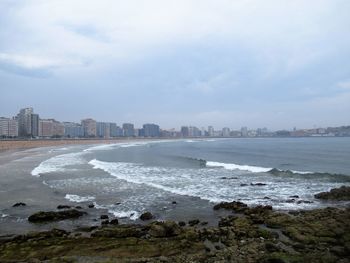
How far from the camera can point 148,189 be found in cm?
2286

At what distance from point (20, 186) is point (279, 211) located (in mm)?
17612

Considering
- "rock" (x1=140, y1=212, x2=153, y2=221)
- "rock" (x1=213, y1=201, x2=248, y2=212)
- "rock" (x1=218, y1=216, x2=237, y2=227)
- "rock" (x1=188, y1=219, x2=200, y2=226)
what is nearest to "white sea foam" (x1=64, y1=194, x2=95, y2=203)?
"rock" (x1=140, y1=212, x2=153, y2=221)

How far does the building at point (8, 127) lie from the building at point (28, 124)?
424 centimetres

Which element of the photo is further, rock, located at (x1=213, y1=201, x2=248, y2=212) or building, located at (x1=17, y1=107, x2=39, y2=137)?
building, located at (x1=17, y1=107, x2=39, y2=137)

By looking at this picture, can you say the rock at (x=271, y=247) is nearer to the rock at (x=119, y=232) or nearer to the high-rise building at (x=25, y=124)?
the rock at (x=119, y=232)

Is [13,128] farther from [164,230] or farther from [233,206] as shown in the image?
[164,230]

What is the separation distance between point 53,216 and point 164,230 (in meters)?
5.79

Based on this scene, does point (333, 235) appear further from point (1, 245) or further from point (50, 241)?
point (1, 245)

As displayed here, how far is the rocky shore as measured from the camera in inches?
390

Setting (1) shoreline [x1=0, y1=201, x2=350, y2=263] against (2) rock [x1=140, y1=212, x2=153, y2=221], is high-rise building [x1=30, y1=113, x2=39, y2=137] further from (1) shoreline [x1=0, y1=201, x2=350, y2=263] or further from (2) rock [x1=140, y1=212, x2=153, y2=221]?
(1) shoreline [x1=0, y1=201, x2=350, y2=263]

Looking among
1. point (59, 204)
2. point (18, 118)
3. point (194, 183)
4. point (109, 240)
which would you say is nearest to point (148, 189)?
point (194, 183)

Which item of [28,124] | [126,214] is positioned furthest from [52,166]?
[28,124]

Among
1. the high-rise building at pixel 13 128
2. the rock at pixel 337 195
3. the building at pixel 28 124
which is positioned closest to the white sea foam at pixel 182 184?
the rock at pixel 337 195

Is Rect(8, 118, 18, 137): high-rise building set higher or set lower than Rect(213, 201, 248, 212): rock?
higher
